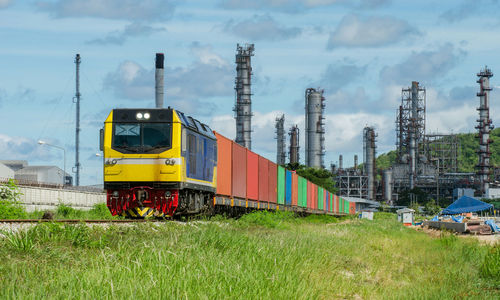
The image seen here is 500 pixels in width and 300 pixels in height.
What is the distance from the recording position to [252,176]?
30.5 metres

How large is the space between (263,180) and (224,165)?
7750 millimetres

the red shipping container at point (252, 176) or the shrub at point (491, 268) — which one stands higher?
the red shipping container at point (252, 176)

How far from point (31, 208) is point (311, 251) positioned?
1124 inches

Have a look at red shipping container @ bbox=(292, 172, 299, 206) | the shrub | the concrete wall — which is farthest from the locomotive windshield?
red shipping container @ bbox=(292, 172, 299, 206)

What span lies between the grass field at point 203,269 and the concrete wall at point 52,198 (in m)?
23.4

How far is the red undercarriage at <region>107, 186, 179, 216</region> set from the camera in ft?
62.8

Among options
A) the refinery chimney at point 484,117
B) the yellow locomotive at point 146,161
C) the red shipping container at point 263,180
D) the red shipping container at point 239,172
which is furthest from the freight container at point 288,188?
the refinery chimney at point 484,117

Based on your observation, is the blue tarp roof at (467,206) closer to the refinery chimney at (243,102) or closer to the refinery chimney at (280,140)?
the refinery chimney at (243,102)

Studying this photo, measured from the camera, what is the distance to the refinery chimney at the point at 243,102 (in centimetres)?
9106

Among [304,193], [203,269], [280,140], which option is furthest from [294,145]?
[203,269]

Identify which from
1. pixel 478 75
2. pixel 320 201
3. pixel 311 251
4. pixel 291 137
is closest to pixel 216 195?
pixel 311 251

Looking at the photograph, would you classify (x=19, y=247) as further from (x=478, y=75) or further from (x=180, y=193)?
(x=478, y=75)

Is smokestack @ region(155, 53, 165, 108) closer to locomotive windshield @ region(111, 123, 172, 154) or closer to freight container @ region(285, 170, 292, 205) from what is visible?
freight container @ region(285, 170, 292, 205)

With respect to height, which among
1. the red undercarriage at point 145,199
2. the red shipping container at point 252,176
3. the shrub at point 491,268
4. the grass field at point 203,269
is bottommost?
the shrub at point 491,268
